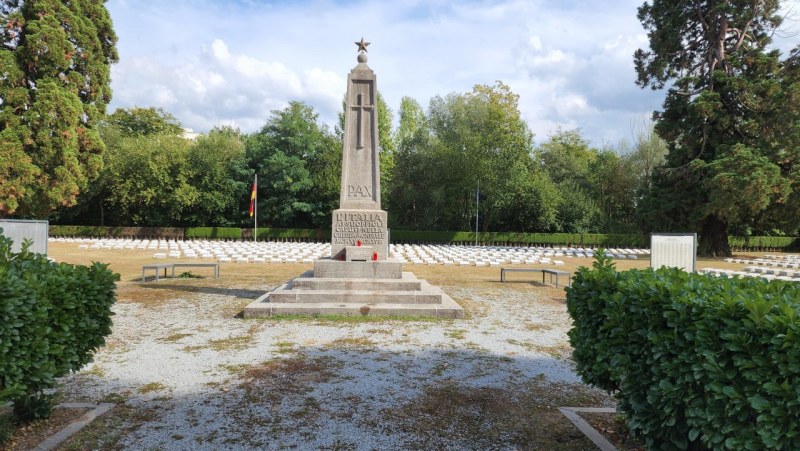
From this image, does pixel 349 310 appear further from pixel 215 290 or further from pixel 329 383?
pixel 215 290

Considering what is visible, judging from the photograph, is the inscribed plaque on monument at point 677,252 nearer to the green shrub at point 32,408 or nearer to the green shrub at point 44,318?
the green shrub at point 44,318

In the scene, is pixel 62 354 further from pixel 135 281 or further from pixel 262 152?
pixel 262 152

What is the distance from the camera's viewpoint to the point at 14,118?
19891 mm

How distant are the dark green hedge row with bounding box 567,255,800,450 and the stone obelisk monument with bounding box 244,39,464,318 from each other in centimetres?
523

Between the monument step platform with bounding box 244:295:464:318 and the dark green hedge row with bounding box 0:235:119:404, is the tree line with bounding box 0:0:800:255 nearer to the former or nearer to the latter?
the monument step platform with bounding box 244:295:464:318

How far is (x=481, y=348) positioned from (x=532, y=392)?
5.63ft

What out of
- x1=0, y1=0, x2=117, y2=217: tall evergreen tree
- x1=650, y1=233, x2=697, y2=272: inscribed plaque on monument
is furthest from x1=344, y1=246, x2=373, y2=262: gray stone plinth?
x1=0, y1=0, x2=117, y2=217: tall evergreen tree

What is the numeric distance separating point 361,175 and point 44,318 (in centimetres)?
806

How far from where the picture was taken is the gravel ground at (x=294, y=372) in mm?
3723

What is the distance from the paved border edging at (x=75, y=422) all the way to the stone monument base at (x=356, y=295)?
416 cm

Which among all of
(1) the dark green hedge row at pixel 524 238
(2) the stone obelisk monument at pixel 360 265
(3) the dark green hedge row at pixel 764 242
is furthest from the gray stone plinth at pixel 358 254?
(3) the dark green hedge row at pixel 764 242

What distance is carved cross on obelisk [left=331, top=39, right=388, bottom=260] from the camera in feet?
34.6

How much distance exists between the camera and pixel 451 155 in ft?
124

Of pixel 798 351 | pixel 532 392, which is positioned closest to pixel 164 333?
pixel 532 392
